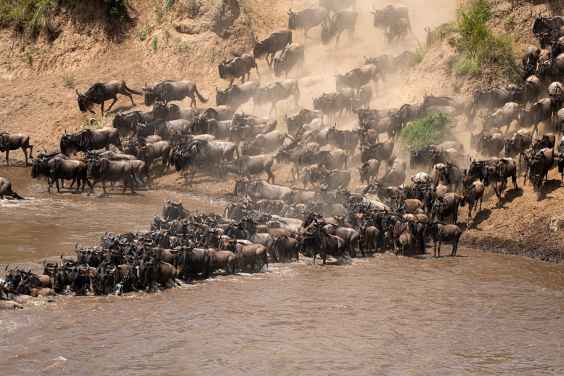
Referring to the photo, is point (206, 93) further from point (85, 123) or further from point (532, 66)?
point (532, 66)

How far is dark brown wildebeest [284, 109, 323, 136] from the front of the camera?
28844 millimetres

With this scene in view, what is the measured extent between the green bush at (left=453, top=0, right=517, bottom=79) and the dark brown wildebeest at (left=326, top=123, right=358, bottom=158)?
17.4 ft

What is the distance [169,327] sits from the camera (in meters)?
11.5

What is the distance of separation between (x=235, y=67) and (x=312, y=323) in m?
22.7

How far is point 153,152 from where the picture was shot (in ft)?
85.8

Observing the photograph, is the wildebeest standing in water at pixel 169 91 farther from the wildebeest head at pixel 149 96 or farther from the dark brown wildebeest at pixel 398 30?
the dark brown wildebeest at pixel 398 30

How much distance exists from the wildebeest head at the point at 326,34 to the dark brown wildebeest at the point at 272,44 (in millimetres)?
2086

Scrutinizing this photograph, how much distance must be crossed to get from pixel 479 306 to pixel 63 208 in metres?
14.3

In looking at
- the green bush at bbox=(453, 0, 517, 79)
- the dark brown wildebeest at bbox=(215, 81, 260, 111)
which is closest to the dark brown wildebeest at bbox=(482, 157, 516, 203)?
the green bush at bbox=(453, 0, 517, 79)

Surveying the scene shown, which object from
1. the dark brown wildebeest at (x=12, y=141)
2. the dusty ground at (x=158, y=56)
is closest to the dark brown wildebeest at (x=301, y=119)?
the dusty ground at (x=158, y=56)

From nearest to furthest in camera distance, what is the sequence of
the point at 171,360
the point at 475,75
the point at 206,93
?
the point at 171,360 < the point at 475,75 < the point at 206,93

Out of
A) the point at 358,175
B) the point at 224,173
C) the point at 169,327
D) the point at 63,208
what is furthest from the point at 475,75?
the point at 169,327

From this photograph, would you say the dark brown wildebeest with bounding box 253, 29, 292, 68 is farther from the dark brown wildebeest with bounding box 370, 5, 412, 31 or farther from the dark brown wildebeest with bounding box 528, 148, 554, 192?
the dark brown wildebeest with bounding box 528, 148, 554, 192

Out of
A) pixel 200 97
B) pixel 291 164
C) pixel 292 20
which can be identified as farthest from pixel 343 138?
pixel 292 20
